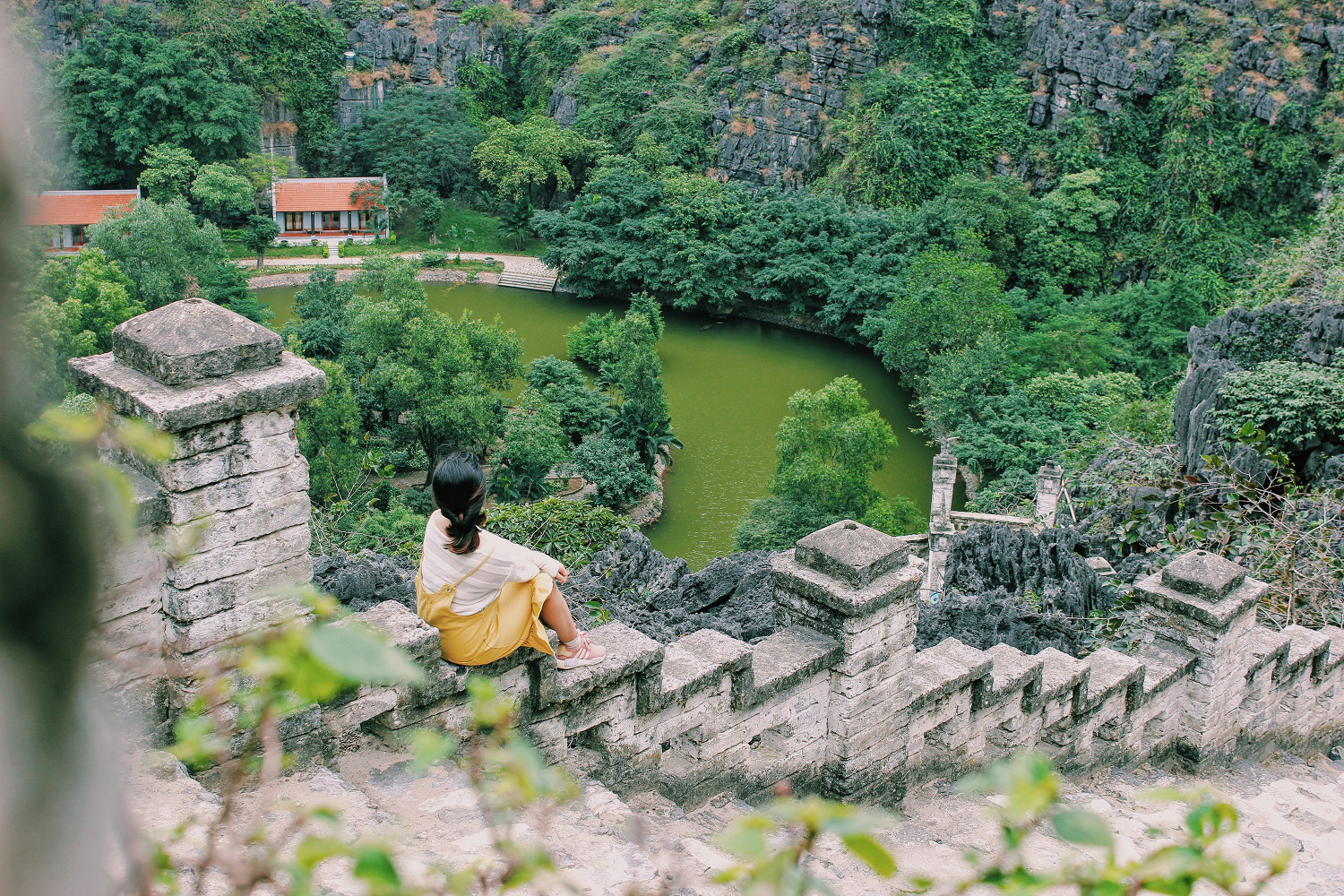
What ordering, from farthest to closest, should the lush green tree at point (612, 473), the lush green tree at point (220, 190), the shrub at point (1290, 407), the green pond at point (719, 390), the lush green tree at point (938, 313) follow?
the lush green tree at point (220, 190) → the lush green tree at point (938, 313) → the green pond at point (719, 390) → the lush green tree at point (612, 473) → the shrub at point (1290, 407)

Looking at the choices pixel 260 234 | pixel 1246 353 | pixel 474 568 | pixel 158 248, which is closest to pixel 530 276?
pixel 260 234

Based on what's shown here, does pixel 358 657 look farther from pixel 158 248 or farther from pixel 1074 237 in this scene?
pixel 1074 237

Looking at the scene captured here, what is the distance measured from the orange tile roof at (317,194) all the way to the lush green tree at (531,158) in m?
3.47

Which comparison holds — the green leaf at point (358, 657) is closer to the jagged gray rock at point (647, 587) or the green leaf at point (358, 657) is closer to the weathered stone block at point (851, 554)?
the weathered stone block at point (851, 554)

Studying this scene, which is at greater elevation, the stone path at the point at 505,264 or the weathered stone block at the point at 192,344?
the weathered stone block at the point at 192,344

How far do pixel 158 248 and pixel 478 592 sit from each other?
22124mm

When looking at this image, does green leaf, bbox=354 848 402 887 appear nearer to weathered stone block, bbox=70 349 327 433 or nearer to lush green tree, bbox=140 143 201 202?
weathered stone block, bbox=70 349 327 433

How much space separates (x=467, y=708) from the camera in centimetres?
420

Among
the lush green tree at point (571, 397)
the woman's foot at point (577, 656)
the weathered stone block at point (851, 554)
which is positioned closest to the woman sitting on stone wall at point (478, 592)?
the woman's foot at point (577, 656)

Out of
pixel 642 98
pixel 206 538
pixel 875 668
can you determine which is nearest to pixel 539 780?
pixel 206 538

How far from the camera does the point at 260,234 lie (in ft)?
105

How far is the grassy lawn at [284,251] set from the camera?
3281 centimetres

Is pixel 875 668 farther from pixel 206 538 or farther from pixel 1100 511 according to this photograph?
pixel 1100 511

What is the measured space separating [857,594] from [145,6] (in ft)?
122
